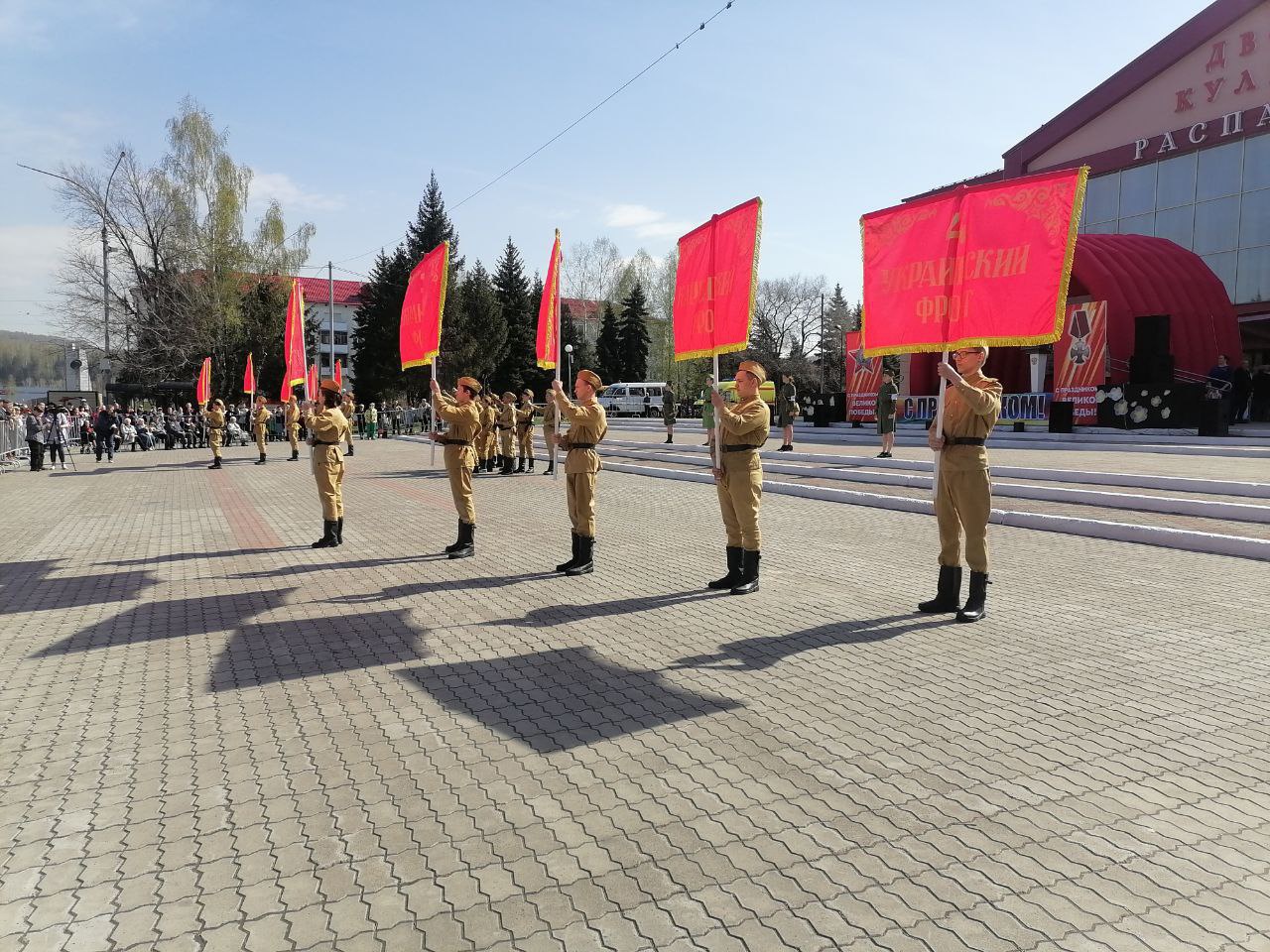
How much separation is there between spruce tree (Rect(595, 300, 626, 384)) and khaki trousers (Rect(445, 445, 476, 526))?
53159 mm

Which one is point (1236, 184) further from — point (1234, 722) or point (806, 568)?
point (1234, 722)

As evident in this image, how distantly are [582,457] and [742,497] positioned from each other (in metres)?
1.79

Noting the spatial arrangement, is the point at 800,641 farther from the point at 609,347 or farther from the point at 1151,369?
the point at 609,347

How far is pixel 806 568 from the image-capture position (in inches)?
313

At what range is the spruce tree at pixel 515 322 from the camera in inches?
2197

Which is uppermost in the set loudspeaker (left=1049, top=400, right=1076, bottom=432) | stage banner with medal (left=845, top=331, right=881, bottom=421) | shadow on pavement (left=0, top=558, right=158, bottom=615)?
stage banner with medal (left=845, top=331, right=881, bottom=421)

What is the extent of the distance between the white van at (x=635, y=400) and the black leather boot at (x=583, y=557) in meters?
40.3

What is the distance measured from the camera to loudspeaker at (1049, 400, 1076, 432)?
20.8 meters

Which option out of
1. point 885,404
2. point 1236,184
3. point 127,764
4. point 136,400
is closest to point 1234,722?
point 127,764

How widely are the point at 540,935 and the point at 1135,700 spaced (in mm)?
3558

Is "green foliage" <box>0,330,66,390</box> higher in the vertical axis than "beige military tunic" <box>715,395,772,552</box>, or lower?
higher

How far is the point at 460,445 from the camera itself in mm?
9047

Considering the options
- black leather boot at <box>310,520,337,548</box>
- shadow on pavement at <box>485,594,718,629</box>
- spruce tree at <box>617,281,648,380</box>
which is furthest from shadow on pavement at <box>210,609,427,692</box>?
spruce tree at <box>617,281,648,380</box>

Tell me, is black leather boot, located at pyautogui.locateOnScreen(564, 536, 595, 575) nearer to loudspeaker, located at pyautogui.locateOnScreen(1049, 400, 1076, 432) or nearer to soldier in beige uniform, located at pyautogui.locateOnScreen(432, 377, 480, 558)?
soldier in beige uniform, located at pyautogui.locateOnScreen(432, 377, 480, 558)
